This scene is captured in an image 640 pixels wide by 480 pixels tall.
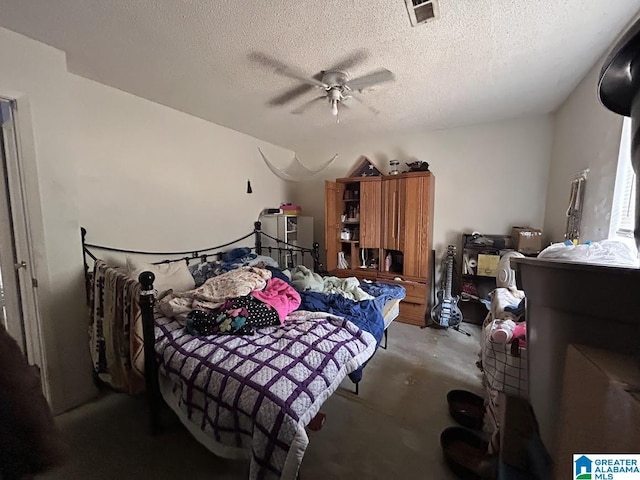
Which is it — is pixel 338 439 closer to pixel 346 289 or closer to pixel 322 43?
pixel 346 289

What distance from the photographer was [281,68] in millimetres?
1963

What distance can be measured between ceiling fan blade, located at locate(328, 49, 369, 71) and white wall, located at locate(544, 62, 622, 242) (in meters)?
1.51

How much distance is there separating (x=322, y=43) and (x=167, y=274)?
2151mm

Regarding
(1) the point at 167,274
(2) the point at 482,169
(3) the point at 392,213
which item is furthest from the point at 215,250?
(2) the point at 482,169

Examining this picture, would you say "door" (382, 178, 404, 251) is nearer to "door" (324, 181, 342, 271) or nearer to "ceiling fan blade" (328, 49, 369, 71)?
"door" (324, 181, 342, 271)

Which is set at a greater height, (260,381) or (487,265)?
(487,265)

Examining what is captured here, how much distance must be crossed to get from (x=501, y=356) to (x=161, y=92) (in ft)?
10.3

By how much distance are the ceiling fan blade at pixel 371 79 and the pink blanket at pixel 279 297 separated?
1.72 metres

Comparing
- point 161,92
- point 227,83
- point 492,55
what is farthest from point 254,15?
point 492,55

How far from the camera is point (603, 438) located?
1.69ft

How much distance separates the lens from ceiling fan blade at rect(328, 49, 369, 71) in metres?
1.79

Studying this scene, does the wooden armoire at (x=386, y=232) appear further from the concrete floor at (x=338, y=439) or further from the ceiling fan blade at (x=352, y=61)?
the ceiling fan blade at (x=352, y=61)

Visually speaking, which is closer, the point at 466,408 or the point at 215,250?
the point at 466,408

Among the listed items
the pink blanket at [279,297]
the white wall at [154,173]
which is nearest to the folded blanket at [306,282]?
the pink blanket at [279,297]
